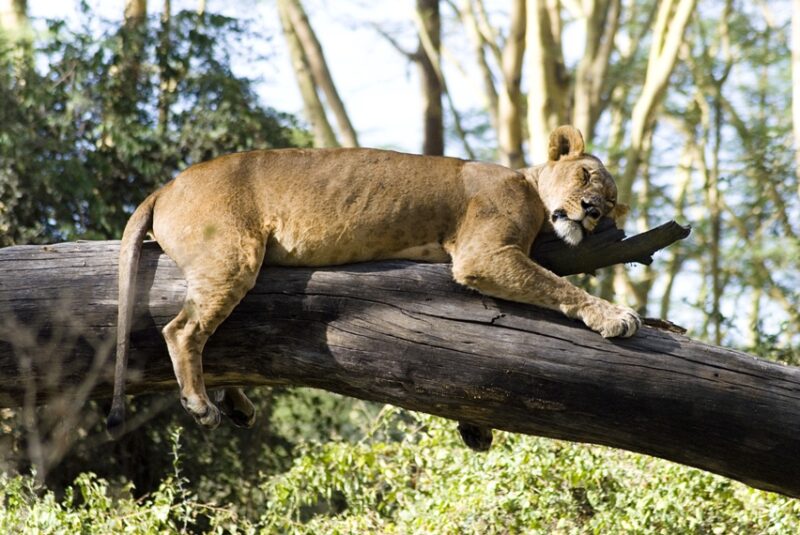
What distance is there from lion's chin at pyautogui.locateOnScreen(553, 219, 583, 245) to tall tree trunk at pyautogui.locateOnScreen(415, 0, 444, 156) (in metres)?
7.81

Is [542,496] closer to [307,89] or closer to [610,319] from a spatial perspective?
[610,319]

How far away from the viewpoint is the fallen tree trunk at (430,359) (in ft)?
15.8

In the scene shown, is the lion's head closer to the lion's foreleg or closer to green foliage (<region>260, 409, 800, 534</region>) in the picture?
the lion's foreleg

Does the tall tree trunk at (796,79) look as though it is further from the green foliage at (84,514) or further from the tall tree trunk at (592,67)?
the green foliage at (84,514)

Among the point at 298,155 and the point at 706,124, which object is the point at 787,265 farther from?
the point at 298,155

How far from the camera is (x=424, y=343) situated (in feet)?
16.2

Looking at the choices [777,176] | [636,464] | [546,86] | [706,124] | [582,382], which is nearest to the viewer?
[582,382]

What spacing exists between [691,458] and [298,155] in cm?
237

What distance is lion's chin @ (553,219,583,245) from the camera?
5.53m

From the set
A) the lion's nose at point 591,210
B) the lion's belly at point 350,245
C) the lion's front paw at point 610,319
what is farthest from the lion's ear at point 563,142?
the lion's front paw at point 610,319

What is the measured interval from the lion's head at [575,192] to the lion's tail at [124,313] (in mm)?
2037

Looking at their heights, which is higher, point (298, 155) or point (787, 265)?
point (298, 155)

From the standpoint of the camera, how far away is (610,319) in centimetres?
503

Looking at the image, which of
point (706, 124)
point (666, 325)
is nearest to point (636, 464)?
point (666, 325)
